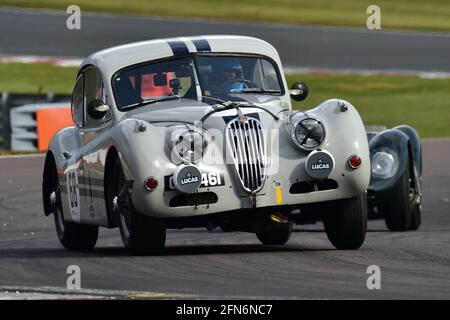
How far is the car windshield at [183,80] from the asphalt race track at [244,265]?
1195 millimetres

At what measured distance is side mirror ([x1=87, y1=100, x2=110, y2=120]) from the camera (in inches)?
397

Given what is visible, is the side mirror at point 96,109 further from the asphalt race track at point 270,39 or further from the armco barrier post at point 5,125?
the asphalt race track at point 270,39

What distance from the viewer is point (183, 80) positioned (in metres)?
10.2

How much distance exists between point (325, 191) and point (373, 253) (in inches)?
21.4

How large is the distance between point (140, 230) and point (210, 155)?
0.71 meters

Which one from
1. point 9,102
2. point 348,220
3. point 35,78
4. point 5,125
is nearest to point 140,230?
point 348,220

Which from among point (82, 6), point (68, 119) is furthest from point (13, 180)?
point (82, 6)

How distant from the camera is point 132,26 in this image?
3030 cm

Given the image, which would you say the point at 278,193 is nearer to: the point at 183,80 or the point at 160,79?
the point at 183,80

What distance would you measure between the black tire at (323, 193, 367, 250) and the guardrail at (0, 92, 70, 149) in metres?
11.1

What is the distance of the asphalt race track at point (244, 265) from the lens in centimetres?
732

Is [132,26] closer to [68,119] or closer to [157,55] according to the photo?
[68,119]

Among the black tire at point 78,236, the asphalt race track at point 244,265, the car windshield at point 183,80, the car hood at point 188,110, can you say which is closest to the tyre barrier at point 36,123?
the asphalt race track at point 244,265

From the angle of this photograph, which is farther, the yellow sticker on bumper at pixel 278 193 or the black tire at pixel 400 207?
the black tire at pixel 400 207
